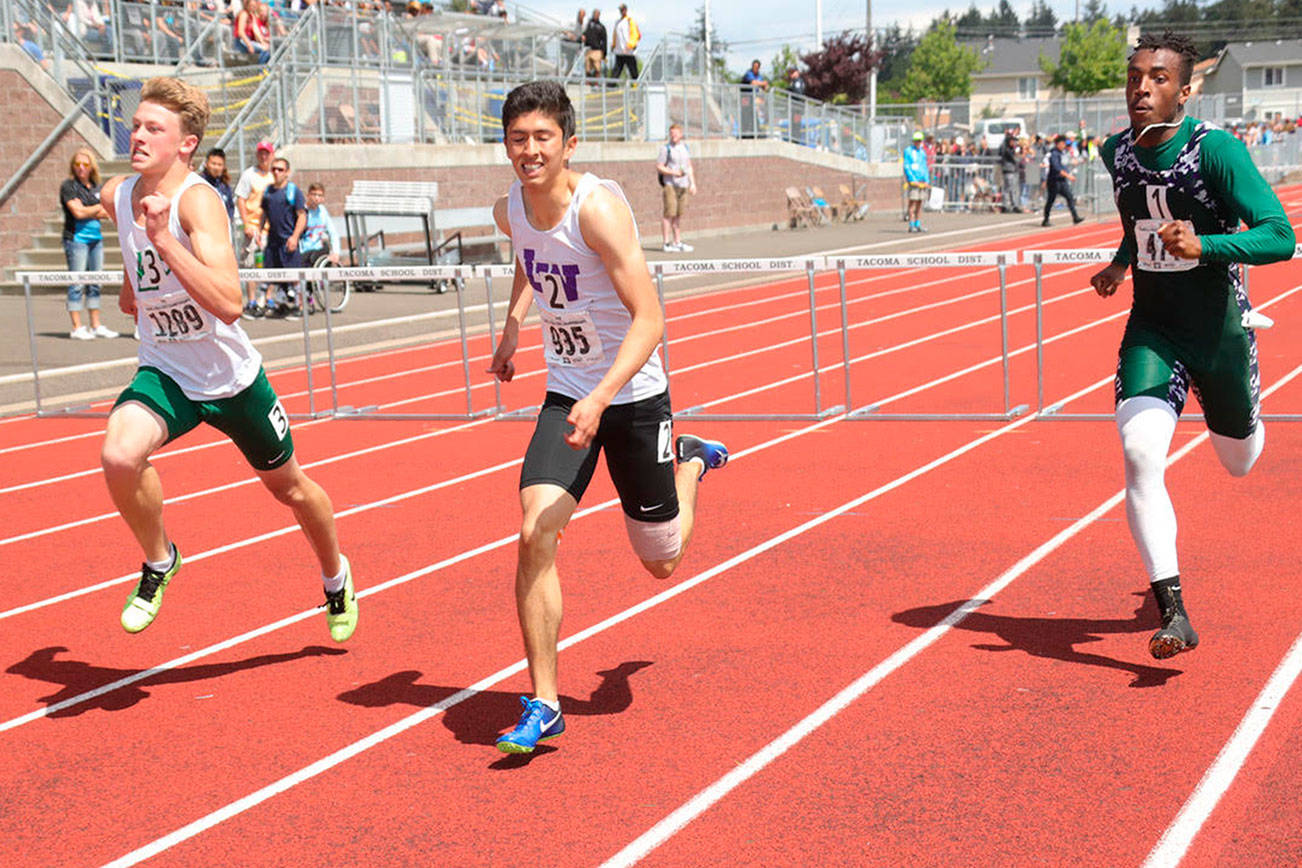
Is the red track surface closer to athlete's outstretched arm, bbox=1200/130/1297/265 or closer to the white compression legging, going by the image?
the white compression legging

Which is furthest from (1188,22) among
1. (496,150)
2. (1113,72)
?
(496,150)

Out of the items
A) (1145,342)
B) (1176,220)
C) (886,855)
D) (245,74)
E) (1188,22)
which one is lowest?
(886,855)

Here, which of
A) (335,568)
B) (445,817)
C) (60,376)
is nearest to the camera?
(445,817)

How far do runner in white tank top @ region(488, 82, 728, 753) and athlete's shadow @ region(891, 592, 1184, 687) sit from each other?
61.3 inches

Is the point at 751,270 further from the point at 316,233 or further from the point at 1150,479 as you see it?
the point at 316,233

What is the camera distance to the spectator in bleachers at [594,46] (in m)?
30.7

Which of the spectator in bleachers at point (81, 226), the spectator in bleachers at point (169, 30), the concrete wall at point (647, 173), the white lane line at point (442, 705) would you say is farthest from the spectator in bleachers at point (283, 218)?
the white lane line at point (442, 705)

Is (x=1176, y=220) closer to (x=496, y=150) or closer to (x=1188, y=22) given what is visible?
(x=496, y=150)

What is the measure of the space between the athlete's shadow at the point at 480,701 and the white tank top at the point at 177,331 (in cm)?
123

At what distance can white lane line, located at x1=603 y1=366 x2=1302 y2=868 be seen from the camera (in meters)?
4.13

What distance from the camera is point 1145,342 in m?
5.49

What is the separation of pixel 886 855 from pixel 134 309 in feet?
11.5

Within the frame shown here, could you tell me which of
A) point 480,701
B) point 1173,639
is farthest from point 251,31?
point 1173,639

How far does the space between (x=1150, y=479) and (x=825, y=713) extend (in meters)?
1.40
